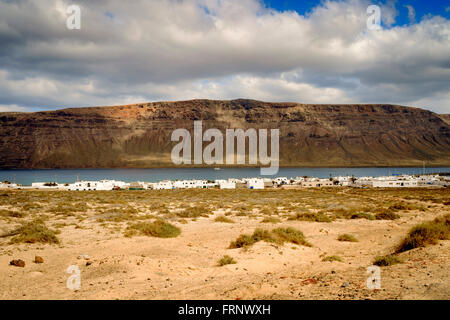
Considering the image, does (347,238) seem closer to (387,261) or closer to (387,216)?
(387,261)

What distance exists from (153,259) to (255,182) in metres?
67.6

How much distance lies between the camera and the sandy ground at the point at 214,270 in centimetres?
713

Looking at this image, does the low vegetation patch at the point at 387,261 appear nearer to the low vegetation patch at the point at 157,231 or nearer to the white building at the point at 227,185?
the low vegetation patch at the point at 157,231

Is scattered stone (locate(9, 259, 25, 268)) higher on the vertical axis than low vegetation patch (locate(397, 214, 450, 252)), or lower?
lower

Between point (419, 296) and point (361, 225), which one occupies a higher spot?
point (419, 296)

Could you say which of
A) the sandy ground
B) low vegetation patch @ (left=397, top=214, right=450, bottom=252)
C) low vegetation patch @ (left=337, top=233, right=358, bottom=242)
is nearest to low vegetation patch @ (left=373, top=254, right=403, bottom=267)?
the sandy ground

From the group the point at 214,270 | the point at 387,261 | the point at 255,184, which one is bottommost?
the point at 255,184

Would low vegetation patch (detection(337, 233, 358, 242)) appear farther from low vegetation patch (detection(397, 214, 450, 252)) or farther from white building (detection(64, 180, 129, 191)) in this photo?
white building (detection(64, 180, 129, 191))

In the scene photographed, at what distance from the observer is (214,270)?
9586mm

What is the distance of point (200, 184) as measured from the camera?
7875 centimetres

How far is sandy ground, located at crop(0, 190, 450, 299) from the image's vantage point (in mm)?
7133

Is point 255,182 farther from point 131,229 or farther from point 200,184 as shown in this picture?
point 131,229

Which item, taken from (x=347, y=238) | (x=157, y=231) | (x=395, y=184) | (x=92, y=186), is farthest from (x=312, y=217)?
(x=395, y=184)
